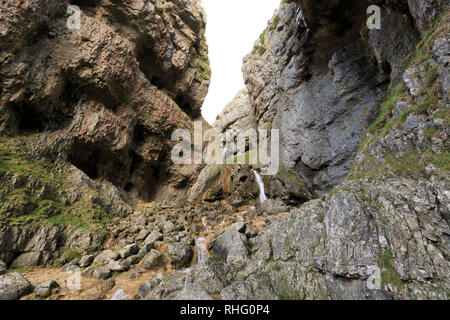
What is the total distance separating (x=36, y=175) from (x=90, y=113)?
20.1ft

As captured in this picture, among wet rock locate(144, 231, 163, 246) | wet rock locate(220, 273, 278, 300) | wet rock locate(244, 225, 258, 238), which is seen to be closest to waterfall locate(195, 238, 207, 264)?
wet rock locate(144, 231, 163, 246)

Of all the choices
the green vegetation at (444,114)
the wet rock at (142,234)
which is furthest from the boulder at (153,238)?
the green vegetation at (444,114)

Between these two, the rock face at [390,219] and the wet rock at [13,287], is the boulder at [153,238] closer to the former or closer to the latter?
the wet rock at [13,287]

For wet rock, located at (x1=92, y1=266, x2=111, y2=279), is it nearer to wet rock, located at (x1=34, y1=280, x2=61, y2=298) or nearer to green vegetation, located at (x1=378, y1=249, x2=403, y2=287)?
wet rock, located at (x1=34, y1=280, x2=61, y2=298)

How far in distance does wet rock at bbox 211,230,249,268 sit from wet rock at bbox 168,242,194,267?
4.71 feet

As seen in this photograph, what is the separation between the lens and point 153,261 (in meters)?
8.34

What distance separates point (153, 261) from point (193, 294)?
3911 mm

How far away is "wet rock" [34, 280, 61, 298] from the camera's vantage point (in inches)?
241

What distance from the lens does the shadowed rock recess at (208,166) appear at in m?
5.14

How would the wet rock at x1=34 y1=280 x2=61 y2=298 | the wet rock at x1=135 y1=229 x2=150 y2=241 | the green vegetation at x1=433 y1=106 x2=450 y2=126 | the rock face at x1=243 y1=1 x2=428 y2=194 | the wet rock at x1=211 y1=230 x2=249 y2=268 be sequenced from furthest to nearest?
the rock face at x1=243 y1=1 x2=428 y2=194, the wet rock at x1=135 y1=229 x2=150 y2=241, the wet rock at x1=211 y1=230 x2=249 y2=268, the wet rock at x1=34 y1=280 x2=61 y2=298, the green vegetation at x1=433 y1=106 x2=450 y2=126

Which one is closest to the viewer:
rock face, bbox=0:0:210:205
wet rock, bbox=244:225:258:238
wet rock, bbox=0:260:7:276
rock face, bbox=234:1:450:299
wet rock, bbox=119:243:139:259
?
rock face, bbox=234:1:450:299

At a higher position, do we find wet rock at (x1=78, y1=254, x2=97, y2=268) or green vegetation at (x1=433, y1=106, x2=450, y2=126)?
green vegetation at (x1=433, y1=106, x2=450, y2=126)

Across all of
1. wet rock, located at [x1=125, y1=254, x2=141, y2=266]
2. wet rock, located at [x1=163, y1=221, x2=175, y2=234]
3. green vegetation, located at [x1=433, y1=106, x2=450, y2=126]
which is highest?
green vegetation, located at [x1=433, y1=106, x2=450, y2=126]
